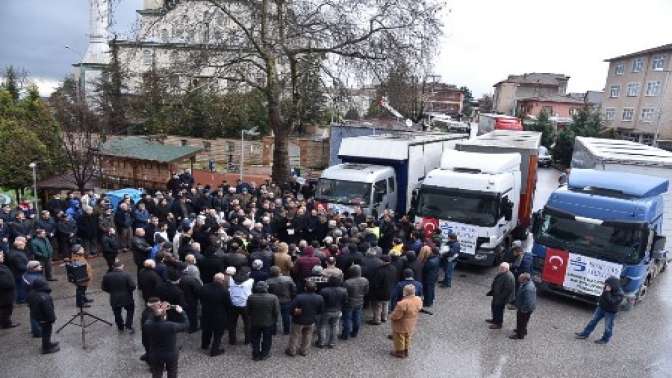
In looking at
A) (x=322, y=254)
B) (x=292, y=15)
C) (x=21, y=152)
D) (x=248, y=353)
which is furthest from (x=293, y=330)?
(x=21, y=152)

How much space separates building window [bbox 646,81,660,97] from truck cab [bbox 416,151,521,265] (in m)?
39.1

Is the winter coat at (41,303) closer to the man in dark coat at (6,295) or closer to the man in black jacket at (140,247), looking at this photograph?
the man in dark coat at (6,295)

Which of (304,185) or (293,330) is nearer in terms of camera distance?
(293,330)

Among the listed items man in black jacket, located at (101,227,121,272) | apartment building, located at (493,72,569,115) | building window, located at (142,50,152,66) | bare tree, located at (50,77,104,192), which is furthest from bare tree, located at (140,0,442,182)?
apartment building, located at (493,72,569,115)

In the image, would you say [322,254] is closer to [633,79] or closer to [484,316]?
[484,316]

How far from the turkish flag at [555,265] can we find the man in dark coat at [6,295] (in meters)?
10.7

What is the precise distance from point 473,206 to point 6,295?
10.2 m

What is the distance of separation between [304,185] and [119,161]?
10.3m

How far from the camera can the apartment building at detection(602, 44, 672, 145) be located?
4203cm

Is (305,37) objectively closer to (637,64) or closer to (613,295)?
(613,295)

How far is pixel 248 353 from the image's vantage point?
8.02 metres

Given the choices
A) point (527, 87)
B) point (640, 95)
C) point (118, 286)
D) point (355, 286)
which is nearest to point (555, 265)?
point (355, 286)

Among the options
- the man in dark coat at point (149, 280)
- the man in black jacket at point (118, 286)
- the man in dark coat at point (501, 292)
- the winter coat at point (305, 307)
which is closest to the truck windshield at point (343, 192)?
the man in dark coat at point (501, 292)

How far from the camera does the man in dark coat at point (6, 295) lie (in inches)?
320
